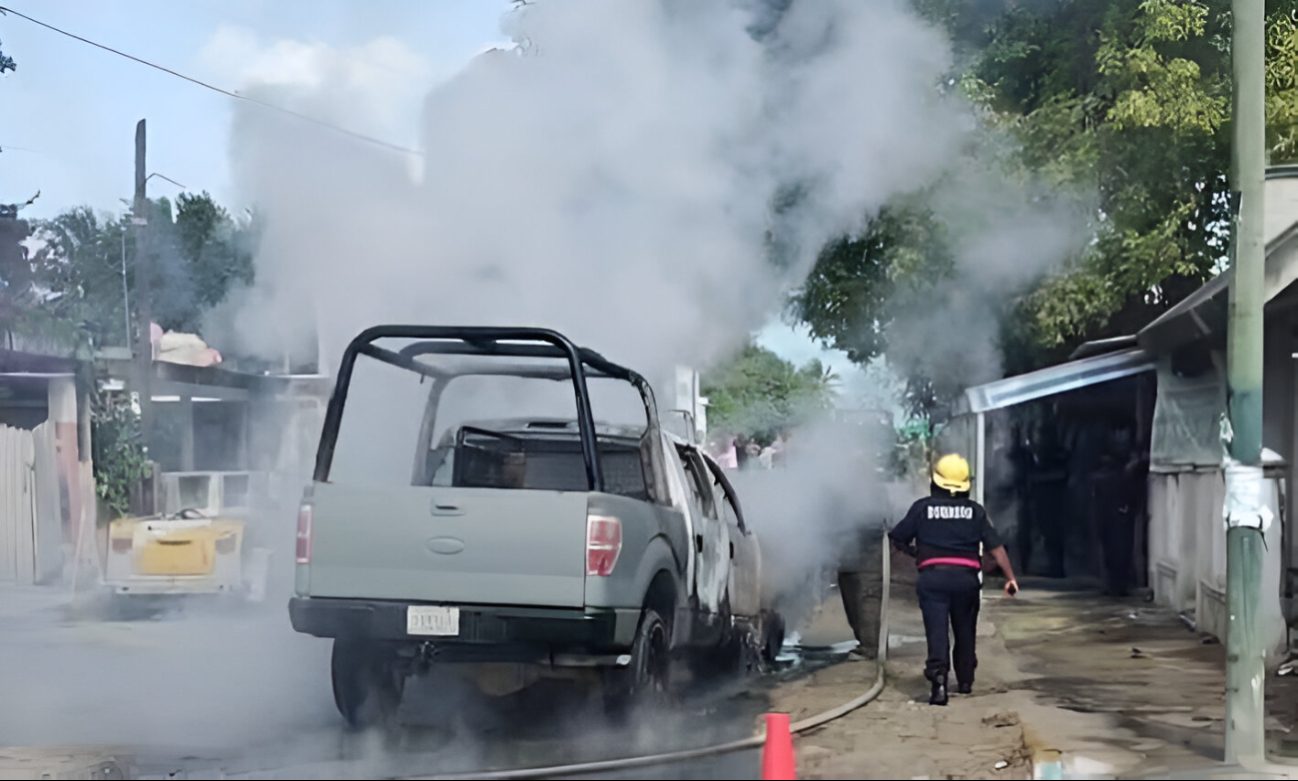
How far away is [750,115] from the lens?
41.6ft

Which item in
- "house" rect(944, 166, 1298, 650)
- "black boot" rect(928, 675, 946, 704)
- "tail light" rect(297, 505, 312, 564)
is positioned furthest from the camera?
"house" rect(944, 166, 1298, 650)

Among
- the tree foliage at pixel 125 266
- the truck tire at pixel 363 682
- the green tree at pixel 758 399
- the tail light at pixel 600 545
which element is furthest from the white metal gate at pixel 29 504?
the green tree at pixel 758 399

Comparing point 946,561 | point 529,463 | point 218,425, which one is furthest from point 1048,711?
point 218,425

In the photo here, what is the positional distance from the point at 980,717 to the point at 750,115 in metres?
5.39

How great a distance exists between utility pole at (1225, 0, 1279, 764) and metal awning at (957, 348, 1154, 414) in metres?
9.09

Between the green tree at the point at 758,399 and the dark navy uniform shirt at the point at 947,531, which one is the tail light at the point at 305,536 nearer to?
the dark navy uniform shirt at the point at 947,531

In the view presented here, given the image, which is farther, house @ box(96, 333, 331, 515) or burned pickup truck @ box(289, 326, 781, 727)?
house @ box(96, 333, 331, 515)

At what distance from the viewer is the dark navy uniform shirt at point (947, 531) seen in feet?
32.4

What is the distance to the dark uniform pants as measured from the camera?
9.75 m

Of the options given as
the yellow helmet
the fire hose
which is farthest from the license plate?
the yellow helmet

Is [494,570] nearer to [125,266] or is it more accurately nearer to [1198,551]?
[1198,551]

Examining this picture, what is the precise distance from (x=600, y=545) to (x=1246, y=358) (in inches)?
130

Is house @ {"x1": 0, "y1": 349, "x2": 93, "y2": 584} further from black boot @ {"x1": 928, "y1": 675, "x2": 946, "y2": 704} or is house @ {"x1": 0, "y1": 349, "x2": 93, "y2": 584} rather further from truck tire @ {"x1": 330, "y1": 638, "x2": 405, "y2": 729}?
black boot @ {"x1": 928, "y1": 675, "x2": 946, "y2": 704}

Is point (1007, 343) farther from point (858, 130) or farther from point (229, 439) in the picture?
point (229, 439)
